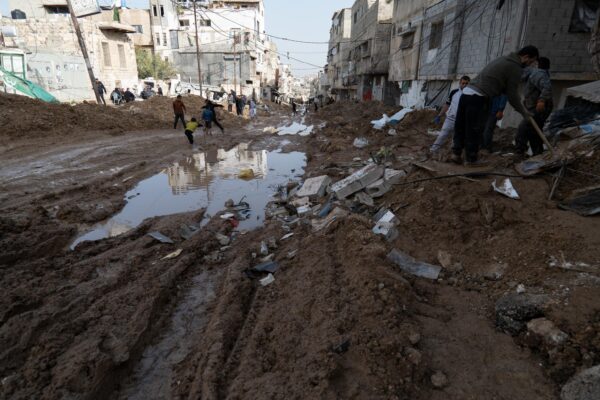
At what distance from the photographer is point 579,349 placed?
2.17m

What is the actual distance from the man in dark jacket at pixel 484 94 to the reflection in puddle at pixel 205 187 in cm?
346

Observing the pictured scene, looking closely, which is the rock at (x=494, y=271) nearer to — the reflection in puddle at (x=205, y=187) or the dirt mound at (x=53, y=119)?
the reflection in puddle at (x=205, y=187)

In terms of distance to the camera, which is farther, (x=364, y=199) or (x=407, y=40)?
(x=407, y=40)

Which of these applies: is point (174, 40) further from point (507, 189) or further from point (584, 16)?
point (507, 189)

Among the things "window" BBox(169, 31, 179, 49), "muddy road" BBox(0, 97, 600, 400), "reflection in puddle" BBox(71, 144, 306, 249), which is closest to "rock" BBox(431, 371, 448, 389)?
"muddy road" BBox(0, 97, 600, 400)

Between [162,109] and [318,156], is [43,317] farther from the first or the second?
[162,109]

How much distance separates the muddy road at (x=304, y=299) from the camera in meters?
2.28

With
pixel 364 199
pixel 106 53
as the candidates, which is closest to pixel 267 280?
pixel 364 199

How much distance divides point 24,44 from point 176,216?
24104mm

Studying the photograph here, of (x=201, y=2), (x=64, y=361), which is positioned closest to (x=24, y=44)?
(x=64, y=361)

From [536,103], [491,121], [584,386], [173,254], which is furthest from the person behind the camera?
[491,121]

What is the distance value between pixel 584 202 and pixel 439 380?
272 cm

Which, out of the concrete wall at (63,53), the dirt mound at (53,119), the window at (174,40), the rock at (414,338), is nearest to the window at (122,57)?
the concrete wall at (63,53)

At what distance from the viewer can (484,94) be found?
4.55 metres
